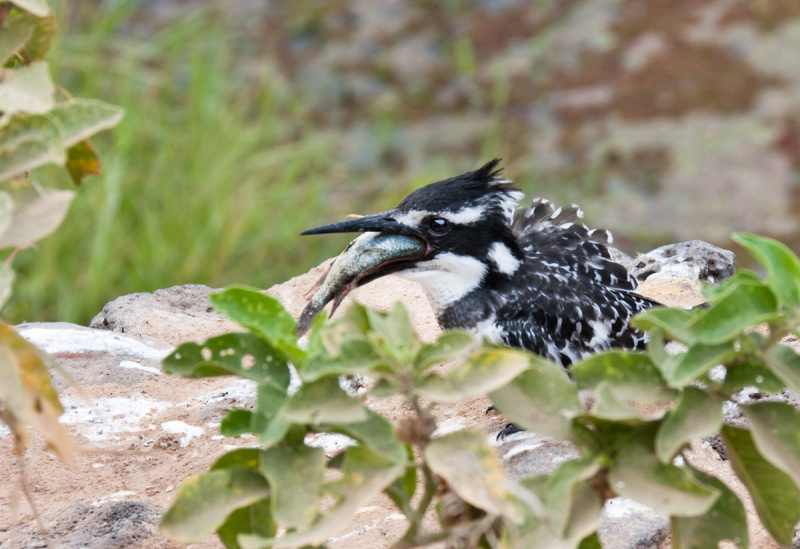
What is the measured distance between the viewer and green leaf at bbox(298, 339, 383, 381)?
101 centimetres

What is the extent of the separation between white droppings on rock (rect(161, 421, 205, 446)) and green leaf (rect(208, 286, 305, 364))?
1.14 metres

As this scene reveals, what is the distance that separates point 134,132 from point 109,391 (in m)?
2.67

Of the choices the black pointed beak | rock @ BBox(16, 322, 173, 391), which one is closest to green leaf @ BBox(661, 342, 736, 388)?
the black pointed beak

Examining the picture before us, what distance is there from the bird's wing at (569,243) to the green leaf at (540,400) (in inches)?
62.5

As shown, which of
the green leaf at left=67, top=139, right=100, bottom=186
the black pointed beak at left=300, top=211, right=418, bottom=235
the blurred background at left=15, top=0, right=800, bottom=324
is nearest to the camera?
the green leaf at left=67, top=139, right=100, bottom=186

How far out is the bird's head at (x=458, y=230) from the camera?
7.61ft

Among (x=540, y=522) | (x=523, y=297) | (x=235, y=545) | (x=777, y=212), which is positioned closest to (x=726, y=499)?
(x=540, y=522)

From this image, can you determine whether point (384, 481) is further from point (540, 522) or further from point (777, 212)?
point (777, 212)

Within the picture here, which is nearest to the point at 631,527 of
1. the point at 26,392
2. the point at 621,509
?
the point at 621,509

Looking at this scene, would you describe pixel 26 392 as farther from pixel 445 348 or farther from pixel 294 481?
pixel 445 348

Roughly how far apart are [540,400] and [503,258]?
4.50ft

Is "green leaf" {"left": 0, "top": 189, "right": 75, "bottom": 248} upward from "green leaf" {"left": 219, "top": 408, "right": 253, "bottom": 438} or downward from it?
upward

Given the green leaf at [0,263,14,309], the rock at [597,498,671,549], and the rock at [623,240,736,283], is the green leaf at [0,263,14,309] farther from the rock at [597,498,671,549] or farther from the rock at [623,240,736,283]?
the rock at [623,240,736,283]

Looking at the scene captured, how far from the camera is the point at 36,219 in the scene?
0.99 metres
